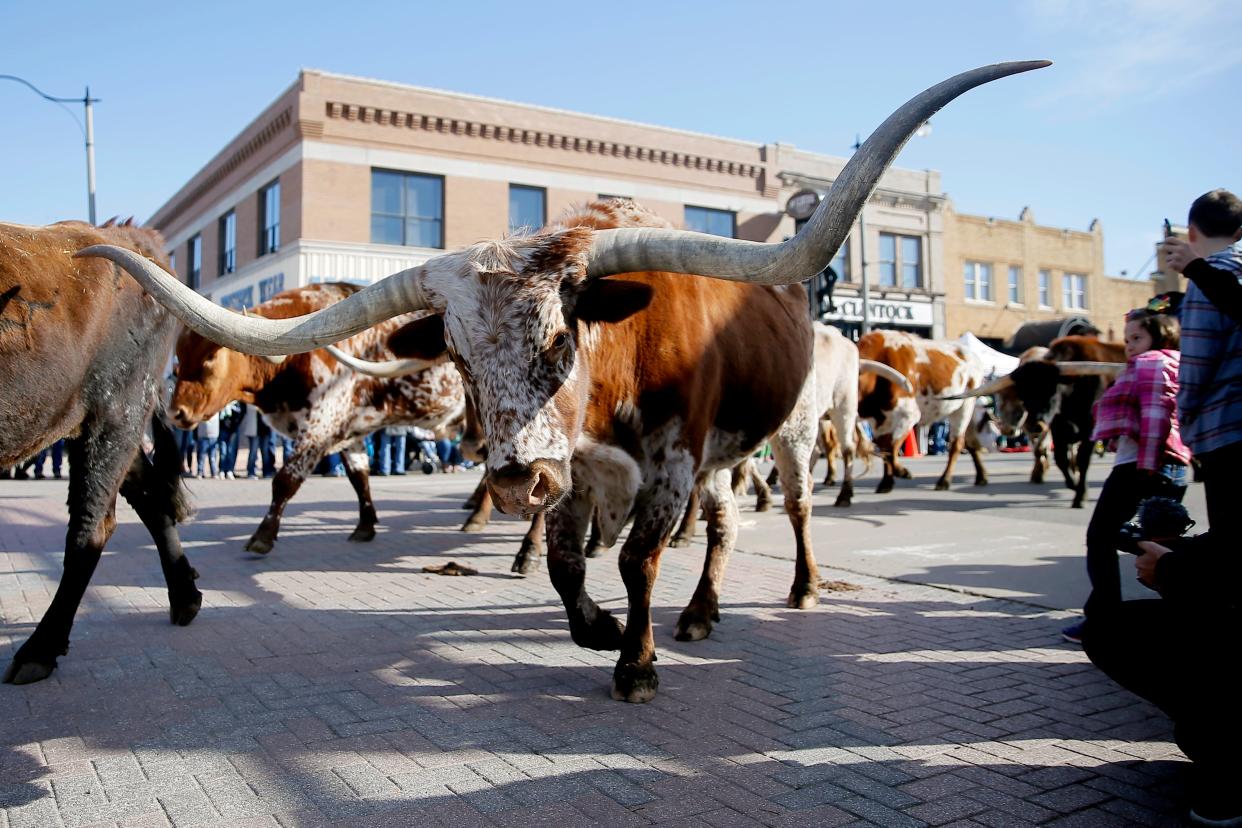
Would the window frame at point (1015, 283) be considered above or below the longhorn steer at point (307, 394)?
above

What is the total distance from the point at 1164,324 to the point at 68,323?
17.7 feet

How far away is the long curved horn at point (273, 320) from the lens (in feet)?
11.4

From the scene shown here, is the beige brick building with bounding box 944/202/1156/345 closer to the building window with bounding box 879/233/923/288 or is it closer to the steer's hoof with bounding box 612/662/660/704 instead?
the building window with bounding box 879/233/923/288

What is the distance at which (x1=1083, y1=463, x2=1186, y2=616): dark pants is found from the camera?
428 cm

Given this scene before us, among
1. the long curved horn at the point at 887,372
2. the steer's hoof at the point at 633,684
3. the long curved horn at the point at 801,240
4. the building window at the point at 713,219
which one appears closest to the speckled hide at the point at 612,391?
the steer's hoof at the point at 633,684

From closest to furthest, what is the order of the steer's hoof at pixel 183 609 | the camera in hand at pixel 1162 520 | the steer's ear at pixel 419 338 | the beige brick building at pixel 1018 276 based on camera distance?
1. the camera in hand at pixel 1162 520
2. the steer's ear at pixel 419 338
3. the steer's hoof at pixel 183 609
4. the beige brick building at pixel 1018 276

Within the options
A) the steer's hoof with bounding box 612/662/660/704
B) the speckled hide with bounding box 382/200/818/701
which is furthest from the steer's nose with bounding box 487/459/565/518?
the steer's hoof with bounding box 612/662/660/704

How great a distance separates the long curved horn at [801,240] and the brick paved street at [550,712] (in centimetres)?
173

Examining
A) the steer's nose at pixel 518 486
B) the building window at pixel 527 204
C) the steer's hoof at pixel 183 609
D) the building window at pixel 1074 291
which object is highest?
the building window at pixel 527 204

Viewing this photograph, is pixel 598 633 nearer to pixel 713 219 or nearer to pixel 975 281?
pixel 713 219

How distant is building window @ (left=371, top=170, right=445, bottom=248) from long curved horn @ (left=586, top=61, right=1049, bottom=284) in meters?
23.4

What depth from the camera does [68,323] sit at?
3891 millimetres

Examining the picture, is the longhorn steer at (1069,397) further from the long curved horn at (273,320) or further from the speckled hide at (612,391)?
the long curved horn at (273,320)

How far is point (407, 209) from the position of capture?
25.8 meters
